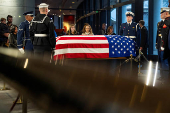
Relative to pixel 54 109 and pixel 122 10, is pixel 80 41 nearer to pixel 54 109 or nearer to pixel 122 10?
pixel 54 109

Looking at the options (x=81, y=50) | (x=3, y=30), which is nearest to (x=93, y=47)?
(x=81, y=50)

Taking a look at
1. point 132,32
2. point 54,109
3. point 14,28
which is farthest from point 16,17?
point 54,109

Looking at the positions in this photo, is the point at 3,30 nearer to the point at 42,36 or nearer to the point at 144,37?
the point at 42,36

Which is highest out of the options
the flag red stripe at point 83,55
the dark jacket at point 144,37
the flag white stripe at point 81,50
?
the dark jacket at point 144,37

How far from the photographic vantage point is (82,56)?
518 cm

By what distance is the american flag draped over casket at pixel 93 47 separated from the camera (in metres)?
5.10

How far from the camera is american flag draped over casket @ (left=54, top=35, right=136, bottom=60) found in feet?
16.7

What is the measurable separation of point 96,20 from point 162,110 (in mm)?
15971

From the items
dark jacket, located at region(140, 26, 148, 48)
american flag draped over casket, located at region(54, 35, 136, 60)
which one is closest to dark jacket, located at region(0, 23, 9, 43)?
american flag draped over casket, located at region(54, 35, 136, 60)

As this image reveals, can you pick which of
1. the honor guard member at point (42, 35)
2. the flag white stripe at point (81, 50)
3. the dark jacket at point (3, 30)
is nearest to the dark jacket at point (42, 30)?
the honor guard member at point (42, 35)

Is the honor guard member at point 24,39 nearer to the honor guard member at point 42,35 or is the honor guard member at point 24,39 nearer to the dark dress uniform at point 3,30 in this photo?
the honor guard member at point 42,35

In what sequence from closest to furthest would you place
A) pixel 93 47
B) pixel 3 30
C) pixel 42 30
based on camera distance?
1. pixel 42 30
2. pixel 93 47
3. pixel 3 30

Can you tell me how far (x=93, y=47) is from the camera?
5.29 metres

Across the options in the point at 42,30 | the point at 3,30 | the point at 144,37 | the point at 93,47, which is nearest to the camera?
the point at 42,30
